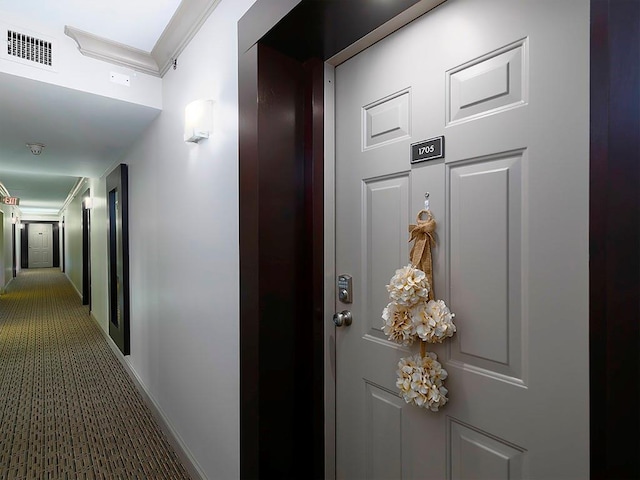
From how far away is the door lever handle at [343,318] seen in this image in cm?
136

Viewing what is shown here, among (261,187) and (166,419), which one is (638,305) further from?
(166,419)

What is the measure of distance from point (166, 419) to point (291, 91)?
225 centimetres

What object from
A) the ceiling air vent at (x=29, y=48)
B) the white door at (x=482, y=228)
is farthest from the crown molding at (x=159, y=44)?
the white door at (x=482, y=228)

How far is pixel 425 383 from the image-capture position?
3.45 ft

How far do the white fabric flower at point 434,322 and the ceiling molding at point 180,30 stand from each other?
1.63m

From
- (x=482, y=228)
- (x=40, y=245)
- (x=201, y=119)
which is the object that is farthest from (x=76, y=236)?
(x=40, y=245)

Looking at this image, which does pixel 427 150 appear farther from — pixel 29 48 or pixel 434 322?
pixel 29 48

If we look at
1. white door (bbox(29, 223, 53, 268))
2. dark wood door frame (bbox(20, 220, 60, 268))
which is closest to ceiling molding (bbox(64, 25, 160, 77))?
dark wood door frame (bbox(20, 220, 60, 268))

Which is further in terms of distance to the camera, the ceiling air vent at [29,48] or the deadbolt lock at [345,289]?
the ceiling air vent at [29,48]

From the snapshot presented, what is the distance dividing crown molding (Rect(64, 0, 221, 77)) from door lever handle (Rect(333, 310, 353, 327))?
1.52m

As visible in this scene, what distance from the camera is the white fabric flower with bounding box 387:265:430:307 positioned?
1038 mm

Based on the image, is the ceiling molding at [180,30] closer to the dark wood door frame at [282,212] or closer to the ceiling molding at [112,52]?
the ceiling molding at [112,52]

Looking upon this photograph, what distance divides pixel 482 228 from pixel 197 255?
142 cm

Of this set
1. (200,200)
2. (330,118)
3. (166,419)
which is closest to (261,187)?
(330,118)
